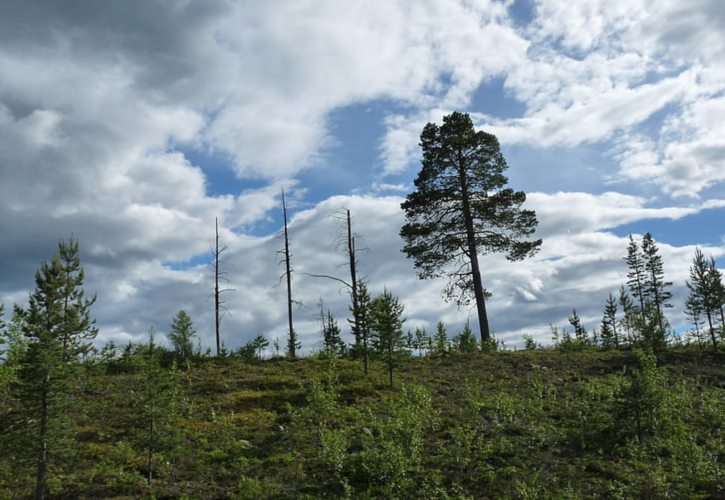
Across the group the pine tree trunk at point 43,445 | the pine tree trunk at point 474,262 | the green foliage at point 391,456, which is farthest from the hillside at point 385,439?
the pine tree trunk at point 474,262

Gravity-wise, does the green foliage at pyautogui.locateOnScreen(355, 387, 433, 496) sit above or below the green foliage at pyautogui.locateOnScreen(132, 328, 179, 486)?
below

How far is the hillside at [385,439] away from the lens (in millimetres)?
14367

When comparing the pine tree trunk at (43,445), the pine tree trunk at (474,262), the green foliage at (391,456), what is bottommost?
the green foliage at (391,456)

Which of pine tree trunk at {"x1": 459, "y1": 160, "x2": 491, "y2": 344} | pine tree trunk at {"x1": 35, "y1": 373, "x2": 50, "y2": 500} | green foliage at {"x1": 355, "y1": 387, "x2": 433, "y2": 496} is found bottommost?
green foliage at {"x1": 355, "y1": 387, "x2": 433, "y2": 496}

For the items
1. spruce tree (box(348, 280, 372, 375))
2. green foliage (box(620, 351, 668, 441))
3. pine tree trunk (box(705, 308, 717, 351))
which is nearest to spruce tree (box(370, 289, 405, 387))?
spruce tree (box(348, 280, 372, 375))

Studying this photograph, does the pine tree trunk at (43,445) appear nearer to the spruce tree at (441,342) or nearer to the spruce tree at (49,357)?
the spruce tree at (49,357)

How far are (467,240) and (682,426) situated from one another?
57.0 feet

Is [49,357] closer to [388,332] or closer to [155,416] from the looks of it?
[155,416]

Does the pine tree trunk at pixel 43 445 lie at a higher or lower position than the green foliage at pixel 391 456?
higher

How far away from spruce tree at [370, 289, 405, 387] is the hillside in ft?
4.63

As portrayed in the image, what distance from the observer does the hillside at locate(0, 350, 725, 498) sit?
14.4 m

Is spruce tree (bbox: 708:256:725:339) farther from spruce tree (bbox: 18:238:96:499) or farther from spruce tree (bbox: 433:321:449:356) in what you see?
spruce tree (bbox: 18:238:96:499)

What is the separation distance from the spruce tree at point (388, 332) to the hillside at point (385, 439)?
141 cm

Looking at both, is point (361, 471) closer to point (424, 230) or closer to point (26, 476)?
point (26, 476)
